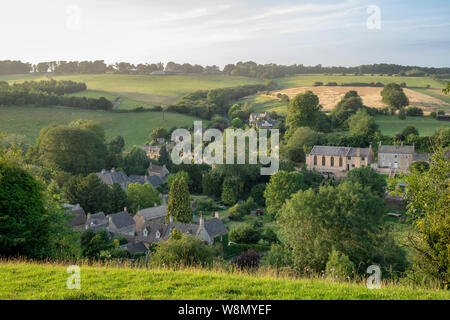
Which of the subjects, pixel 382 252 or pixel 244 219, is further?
pixel 244 219

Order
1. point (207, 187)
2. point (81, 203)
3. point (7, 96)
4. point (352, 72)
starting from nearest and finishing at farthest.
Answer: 1. point (81, 203)
2. point (207, 187)
3. point (7, 96)
4. point (352, 72)

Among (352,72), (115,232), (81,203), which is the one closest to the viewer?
(115,232)

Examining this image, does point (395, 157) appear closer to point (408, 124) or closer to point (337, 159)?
point (337, 159)

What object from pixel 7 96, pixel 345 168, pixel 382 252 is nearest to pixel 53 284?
pixel 382 252

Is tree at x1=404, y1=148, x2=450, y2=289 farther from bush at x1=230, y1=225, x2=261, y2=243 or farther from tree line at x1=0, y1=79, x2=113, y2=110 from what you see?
tree line at x1=0, y1=79, x2=113, y2=110

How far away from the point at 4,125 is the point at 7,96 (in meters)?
12.4

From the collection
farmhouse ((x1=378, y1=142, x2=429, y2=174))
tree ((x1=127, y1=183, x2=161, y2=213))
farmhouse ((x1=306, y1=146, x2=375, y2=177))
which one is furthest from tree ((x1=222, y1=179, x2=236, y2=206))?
farmhouse ((x1=378, y1=142, x2=429, y2=174))

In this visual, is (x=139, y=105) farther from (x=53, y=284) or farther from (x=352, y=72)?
(x=53, y=284)

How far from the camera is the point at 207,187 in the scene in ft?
177

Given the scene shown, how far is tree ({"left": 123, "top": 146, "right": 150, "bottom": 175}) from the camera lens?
62.7m

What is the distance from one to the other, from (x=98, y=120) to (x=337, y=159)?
5213cm

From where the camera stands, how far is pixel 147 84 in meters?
113

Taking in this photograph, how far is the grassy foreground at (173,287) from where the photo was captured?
7891mm

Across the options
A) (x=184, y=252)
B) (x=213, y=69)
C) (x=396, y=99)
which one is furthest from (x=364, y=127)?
(x=213, y=69)
